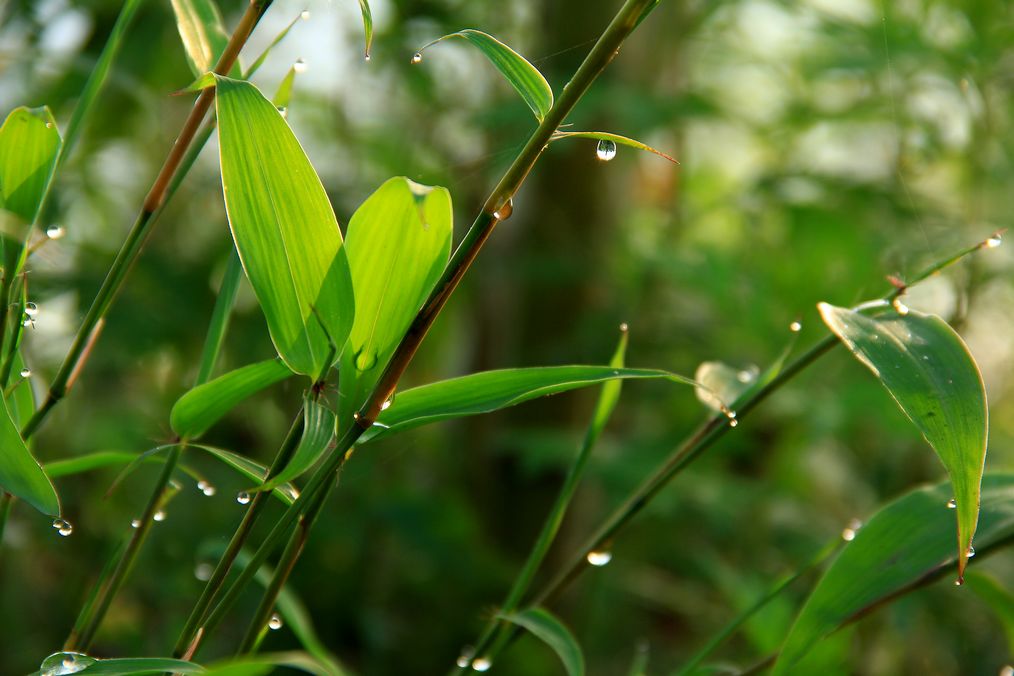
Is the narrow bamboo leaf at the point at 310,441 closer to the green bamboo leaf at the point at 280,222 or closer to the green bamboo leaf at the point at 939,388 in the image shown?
the green bamboo leaf at the point at 280,222

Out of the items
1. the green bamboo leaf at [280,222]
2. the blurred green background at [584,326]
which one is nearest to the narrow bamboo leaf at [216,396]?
the green bamboo leaf at [280,222]

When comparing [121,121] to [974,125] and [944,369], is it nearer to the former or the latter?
[974,125]

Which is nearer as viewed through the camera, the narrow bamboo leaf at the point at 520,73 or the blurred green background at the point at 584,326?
the narrow bamboo leaf at the point at 520,73

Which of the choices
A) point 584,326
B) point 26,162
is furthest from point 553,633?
point 584,326

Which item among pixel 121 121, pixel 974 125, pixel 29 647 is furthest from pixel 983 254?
pixel 29 647

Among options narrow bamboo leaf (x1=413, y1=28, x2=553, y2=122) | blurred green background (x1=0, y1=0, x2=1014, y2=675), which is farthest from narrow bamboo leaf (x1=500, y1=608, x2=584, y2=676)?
blurred green background (x1=0, y1=0, x2=1014, y2=675)

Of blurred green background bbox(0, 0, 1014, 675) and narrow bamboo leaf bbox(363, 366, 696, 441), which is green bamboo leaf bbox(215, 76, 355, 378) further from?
blurred green background bbox(0, 0, 1014, 675)
